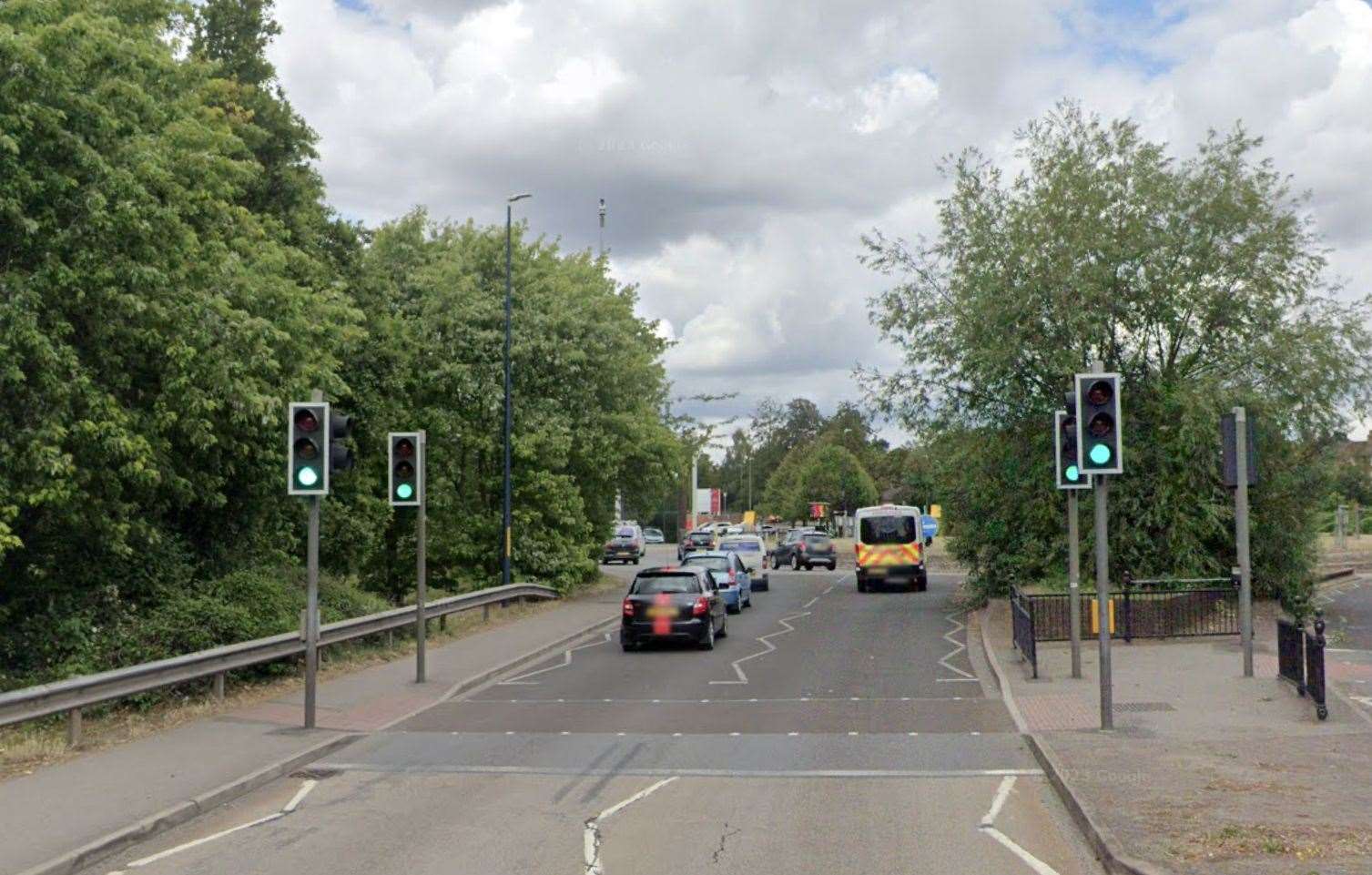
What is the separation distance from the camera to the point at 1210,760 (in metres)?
11.8

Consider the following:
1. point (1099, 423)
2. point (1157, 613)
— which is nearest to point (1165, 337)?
point (1157, 613)

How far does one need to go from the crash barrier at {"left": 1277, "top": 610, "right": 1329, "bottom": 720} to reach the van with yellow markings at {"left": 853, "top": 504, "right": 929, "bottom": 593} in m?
22.5

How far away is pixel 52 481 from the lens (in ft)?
54.6

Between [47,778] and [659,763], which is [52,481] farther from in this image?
[659,763]

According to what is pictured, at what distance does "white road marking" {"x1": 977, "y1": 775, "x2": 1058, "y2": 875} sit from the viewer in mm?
8625

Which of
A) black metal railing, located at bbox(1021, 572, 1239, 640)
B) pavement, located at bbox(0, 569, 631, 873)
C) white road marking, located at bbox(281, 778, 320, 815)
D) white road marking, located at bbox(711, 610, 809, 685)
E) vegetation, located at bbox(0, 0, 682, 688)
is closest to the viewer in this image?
pavement, located at bbox(0, 569, 631, 873)

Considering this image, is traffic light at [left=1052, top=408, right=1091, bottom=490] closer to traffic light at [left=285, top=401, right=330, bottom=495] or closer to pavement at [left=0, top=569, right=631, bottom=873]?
traffic light at [left=285, top=401, right=330, bottom=495]

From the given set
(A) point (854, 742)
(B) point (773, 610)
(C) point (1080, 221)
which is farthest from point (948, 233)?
(A) point (854, 742)

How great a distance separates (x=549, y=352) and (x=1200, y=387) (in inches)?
649

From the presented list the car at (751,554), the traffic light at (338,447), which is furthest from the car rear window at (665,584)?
the car at (751,554)

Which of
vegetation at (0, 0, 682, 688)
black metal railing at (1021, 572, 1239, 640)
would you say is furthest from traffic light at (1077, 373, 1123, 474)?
vegetation at (0, 0, 682, 688)

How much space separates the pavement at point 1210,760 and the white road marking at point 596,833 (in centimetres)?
325

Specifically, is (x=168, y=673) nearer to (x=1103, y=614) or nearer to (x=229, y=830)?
(x=229, y=830)

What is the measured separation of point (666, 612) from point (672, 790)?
38.6 ft
